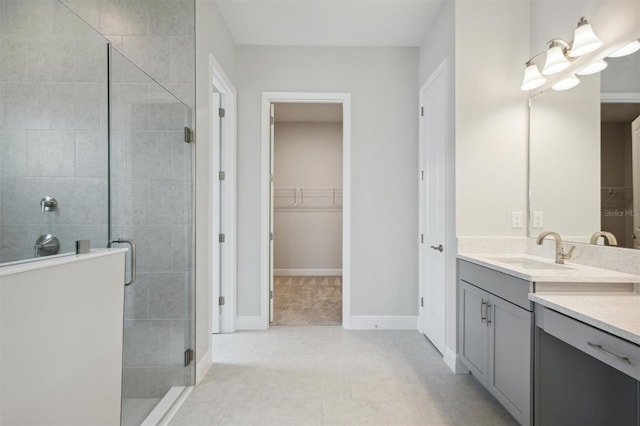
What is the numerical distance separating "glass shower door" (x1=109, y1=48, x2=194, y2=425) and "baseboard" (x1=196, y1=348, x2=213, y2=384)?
6 cm

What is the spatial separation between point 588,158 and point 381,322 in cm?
225

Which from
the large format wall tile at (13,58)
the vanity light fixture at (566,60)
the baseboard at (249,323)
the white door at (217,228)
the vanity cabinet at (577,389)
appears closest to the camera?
the large format wall tile at (13,58)

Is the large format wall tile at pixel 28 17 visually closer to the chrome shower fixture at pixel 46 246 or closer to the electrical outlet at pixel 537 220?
the chrome shower fixture at pixel 46 246

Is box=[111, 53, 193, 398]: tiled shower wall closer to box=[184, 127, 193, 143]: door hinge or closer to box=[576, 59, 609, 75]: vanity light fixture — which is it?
box=[184, 127, 193, 143]: door hinge

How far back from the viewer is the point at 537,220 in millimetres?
2461

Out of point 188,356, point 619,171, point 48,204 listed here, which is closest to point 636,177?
point 619,171

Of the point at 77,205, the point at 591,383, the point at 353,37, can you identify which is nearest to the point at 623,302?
the point at 591,383

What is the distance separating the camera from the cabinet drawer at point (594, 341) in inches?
44.1

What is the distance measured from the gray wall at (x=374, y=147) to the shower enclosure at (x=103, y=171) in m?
1.38

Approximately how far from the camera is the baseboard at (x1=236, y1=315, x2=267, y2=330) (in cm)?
347

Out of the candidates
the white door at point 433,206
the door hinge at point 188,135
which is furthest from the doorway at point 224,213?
the white door at point 433,206

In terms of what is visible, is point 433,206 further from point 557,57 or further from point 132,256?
point 132,256

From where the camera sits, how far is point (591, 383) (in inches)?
63.0

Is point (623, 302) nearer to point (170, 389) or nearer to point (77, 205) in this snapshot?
point (77, 205)
